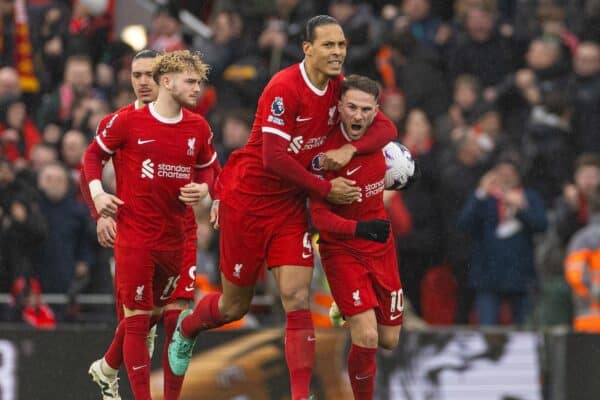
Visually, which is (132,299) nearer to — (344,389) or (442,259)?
(344,389)

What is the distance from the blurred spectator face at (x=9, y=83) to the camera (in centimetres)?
1828

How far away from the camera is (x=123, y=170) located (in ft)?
40.4

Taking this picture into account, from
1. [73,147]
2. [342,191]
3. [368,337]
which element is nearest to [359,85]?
[342,191]

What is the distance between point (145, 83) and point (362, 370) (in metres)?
2.79

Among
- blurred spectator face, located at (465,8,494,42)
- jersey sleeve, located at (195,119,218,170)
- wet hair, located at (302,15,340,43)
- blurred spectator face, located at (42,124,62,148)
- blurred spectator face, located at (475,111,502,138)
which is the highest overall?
wet hair, located at (302,15,340,43)

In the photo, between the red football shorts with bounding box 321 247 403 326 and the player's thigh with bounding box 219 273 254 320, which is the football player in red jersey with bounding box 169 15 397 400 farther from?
the red football shorts with bounding box 321 247 403 326

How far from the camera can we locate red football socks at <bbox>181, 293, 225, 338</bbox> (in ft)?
40.9

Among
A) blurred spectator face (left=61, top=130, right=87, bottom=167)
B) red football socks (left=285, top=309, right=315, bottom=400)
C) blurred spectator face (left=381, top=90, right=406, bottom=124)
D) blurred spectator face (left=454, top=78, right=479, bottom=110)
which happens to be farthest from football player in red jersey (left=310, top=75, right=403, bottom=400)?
blurred spectator face (left=454, top=78, right=479, bottom=110)

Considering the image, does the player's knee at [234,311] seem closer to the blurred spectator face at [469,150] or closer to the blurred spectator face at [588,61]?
the blurred spectator face at [469,150]

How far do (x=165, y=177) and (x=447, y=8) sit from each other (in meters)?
10.1

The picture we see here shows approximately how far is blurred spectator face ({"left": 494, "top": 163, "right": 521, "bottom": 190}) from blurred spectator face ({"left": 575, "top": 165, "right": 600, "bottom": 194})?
675mm

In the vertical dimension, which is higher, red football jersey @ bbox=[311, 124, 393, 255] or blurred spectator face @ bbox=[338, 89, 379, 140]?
blurred spectator face @ bbox=[338, 89, 379, 140]

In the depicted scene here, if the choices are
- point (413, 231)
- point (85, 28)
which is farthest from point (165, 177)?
point (85, 28)

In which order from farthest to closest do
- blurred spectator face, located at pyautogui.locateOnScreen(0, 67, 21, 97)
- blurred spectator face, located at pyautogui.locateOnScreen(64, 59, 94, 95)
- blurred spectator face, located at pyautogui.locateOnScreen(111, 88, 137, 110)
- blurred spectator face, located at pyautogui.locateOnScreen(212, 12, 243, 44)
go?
blurred spectator face, located at pyautogui.locateOnScreen(212, 12, 243, 44) → blurred spectator face, located at pyautogui.locateOnScreen(64, 59, 94, 95) → blurred spectator face, located at pyautogui.locateOnScreen(0, 67, 21, 97) → blurred spectator face, located at pyautogui.locateOnScreen(111, 88, 137, 110)
